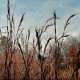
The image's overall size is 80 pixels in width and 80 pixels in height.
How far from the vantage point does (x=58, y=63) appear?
11.0 feet

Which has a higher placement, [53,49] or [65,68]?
[53,49]

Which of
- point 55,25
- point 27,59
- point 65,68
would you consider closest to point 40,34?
point 55,25

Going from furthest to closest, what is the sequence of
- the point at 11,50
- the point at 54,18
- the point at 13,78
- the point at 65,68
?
the point at 65,68 < the point at 13,78 < the point at 11,50 < the point at 54,18

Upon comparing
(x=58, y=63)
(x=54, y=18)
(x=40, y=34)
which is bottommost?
(x=58, y=63)

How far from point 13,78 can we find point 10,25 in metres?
1.41

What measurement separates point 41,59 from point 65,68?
2.56 m

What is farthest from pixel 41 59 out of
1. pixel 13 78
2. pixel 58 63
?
pixel 13 78

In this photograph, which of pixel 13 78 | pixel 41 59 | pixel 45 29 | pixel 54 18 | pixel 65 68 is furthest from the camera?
pixel 65 68

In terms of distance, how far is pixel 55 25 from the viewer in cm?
329

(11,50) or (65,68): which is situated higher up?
(11,50)

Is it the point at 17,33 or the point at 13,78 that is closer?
the point at 17,33

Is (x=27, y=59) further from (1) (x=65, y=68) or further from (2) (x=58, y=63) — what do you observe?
(1) (x=65, y=68)

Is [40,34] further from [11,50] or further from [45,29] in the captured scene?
[11,50]

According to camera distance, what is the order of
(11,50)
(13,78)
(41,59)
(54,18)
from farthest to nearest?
(13,78) → (11,50) → (54,18) → (41,59)
